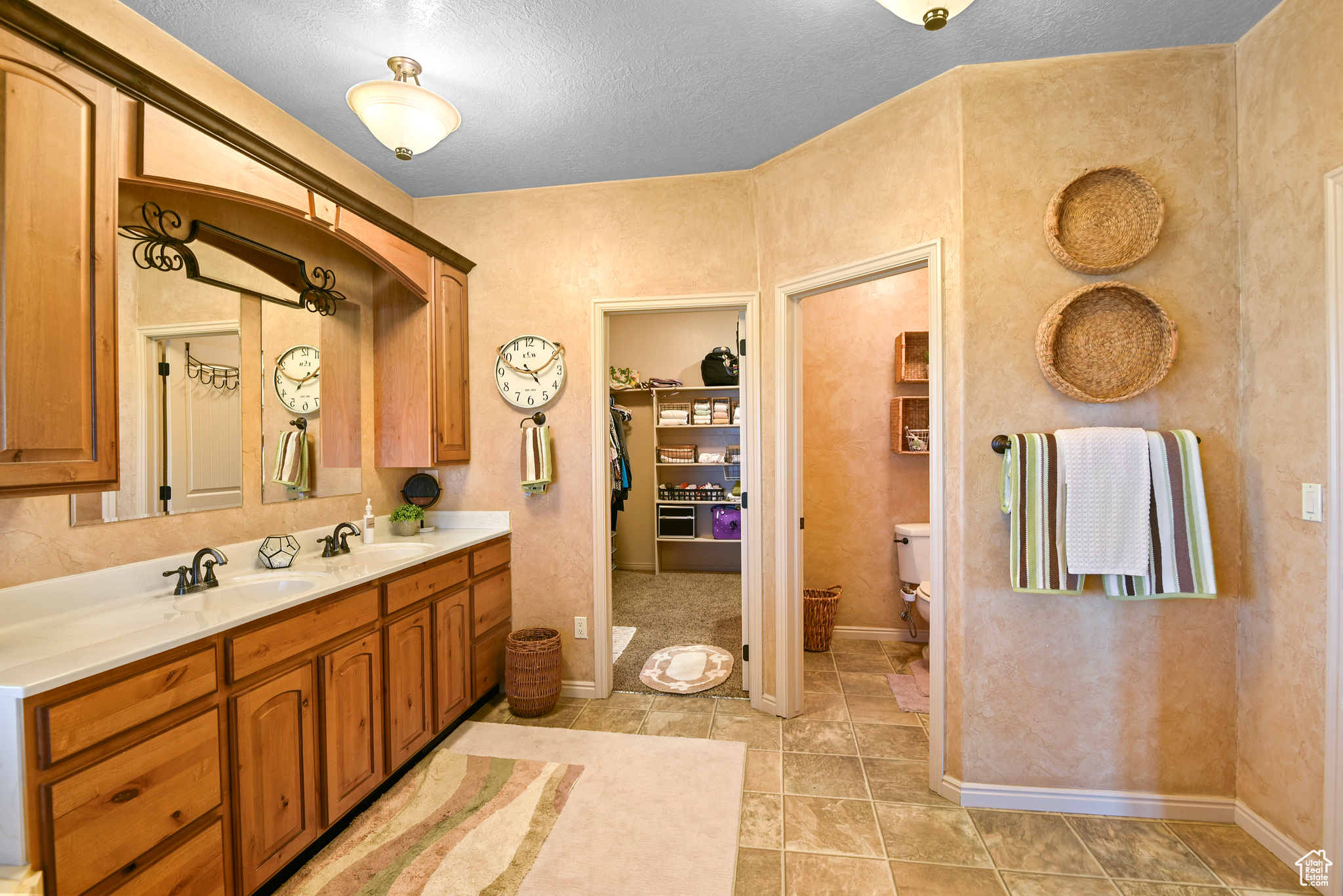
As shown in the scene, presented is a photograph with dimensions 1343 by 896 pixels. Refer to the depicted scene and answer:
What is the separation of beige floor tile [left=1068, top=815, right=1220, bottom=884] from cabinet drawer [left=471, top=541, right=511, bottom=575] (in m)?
2.53

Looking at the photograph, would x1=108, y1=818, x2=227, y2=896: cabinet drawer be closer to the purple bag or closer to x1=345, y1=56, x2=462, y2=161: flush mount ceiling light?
x1=345, y1=56, x2=462, y2=161: flush mount ceiling light

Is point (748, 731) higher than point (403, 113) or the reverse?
the reverse

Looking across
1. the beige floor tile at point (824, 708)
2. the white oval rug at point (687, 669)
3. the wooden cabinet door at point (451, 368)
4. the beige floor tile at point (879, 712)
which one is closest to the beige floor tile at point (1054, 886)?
the beige floor tile at point (879, 712)

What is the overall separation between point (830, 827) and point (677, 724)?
2.87 ft

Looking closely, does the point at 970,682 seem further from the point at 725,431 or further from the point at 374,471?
the point at 725,431

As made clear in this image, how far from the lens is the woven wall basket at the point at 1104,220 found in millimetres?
1935

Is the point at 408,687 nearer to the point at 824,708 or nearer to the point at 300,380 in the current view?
the point at 300,380

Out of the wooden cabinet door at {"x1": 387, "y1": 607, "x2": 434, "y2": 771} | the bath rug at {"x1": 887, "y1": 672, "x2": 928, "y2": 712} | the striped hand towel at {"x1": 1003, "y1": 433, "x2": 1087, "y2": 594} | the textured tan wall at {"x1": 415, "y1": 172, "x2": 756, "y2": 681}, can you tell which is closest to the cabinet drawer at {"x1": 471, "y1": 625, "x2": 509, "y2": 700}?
the textured tan wall at {"x1": 415, "y1": 172, "x2": 756, "y2": 681}

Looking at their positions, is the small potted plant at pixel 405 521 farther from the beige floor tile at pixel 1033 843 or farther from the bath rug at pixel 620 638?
the beige floor tile at pixel 1033 843

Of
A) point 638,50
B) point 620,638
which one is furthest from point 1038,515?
point 620,638

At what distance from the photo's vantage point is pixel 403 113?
1837 millimetres

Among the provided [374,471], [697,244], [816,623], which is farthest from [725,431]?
[374,471]

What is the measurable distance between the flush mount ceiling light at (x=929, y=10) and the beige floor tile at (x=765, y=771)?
8.21 feet

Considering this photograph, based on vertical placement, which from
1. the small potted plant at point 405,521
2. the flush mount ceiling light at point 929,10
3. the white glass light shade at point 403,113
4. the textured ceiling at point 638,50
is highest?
the textured ceiling at point 638,50
